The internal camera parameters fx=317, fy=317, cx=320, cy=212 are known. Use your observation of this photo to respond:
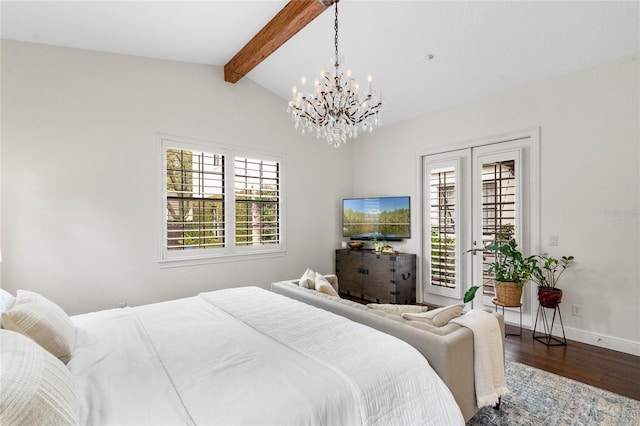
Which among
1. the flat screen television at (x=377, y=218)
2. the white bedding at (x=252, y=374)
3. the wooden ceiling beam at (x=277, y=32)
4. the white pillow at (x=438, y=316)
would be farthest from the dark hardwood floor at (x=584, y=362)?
the wooden ceiling beam at (x=277, y=32)

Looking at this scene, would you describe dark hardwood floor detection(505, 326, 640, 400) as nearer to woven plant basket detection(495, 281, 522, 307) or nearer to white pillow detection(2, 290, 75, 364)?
woven plant basket detection(495, 281, 522, 307)

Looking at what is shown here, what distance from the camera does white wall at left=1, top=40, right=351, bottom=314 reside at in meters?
3.09

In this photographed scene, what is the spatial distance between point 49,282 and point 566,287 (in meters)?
5.39

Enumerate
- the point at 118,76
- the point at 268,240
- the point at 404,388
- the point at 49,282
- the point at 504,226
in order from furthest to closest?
the point at 268,240
the point at 504,226
the point at 118,76
the point at 49,282
the point at 404,388

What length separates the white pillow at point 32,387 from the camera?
2.94 feet

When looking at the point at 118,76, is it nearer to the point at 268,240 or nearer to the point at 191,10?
the point at 191,10

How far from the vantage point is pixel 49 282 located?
3207mm

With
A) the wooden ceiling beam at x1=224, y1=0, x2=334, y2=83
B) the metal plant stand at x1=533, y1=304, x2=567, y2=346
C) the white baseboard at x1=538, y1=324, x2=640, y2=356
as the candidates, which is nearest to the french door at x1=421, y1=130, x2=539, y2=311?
the metal plant stand at x1=533, y1=304, x2=567, y2=346

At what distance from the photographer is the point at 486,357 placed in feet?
6.23

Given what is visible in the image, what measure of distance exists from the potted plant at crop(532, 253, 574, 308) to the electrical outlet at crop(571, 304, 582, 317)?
248mm

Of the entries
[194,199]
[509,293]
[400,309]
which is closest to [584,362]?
[509,293]

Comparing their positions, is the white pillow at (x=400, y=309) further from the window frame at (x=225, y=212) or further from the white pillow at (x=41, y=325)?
the window frame at (x=225, y=212)

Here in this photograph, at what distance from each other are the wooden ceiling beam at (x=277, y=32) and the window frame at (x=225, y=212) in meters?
1.06

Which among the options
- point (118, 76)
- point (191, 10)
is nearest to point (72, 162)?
point (118, 76)
